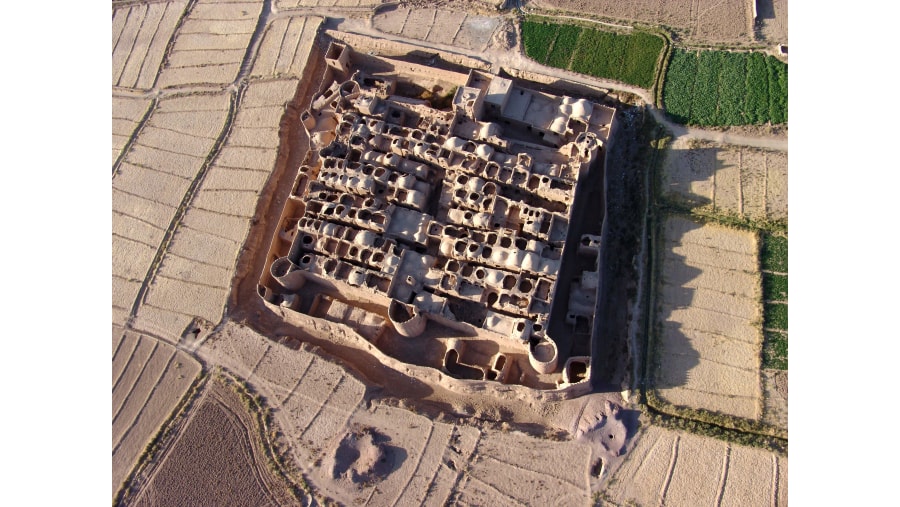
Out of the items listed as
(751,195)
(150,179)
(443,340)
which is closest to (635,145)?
(751,195)

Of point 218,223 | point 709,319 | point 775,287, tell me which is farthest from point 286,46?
point 775,287

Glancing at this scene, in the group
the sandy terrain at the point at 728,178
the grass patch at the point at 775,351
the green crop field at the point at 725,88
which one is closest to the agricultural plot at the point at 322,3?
the green crop field at the point at 725,88

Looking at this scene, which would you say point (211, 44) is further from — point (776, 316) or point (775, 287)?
point (776, 316)

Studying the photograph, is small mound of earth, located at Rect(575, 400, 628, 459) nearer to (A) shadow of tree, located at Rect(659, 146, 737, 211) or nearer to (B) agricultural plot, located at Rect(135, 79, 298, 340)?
(A) shadow of tree, located at Rect(659, 146, 737, 211)

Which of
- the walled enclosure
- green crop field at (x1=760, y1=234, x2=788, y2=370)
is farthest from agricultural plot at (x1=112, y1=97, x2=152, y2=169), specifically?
green crop field at (x1=760, y1=234, x2=788, y2=370)

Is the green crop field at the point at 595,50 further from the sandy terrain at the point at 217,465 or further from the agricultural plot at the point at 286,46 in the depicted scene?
the sandy terrain at the point at 217,465

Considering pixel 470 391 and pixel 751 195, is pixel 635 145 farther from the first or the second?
pixel 470 391
